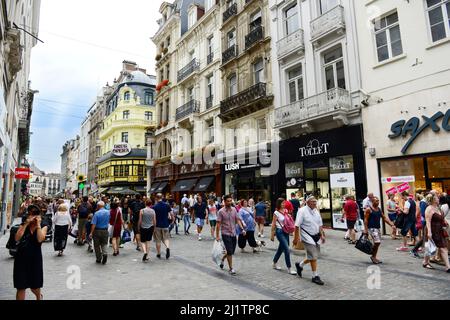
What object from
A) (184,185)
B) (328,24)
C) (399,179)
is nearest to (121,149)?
(184,185)

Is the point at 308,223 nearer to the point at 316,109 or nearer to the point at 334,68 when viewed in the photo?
the point at 316,109

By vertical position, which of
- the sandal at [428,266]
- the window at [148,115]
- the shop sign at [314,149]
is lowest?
the sandal at [428,266]

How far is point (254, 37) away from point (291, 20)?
3.03 meters

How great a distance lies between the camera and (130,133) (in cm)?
4688

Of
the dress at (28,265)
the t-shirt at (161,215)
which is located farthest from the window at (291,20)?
the dress at (28,265)

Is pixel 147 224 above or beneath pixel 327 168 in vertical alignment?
beneath

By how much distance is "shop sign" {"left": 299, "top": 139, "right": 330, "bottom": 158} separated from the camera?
15.8m

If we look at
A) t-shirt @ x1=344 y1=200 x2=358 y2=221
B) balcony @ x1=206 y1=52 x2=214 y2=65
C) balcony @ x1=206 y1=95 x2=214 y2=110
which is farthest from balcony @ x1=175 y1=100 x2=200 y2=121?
t-shirt @ x1=344 y1=200 x2=358 y2=221

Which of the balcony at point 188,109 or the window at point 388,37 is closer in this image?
the window at point 388,37

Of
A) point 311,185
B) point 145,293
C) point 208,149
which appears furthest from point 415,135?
point 208,149

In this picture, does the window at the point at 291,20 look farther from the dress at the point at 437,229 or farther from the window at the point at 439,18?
the dress at the point at 437,229

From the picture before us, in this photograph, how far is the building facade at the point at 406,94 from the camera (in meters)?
11.8

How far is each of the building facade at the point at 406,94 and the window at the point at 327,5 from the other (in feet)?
6.20

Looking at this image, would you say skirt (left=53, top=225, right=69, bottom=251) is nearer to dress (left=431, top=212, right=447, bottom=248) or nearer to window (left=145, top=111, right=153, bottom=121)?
dress (left=431, top=212, right=447, bottom=248)
